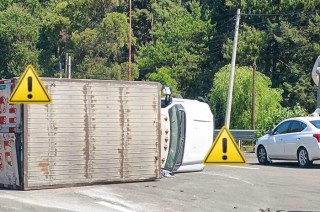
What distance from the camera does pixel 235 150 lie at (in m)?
13.4

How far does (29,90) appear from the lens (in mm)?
14992

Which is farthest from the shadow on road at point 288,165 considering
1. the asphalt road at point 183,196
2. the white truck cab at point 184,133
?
the white truck cab at point 184,133

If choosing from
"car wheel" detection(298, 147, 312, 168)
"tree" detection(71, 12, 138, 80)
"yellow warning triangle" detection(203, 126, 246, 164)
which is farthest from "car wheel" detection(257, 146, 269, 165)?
"tree" detection(71, 12, 138, 80)

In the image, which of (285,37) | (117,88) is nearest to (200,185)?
(117,88)

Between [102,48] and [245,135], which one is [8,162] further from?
[102,48]

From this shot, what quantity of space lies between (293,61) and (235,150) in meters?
52.0

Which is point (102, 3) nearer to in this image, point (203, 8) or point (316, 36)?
point (203, 8)

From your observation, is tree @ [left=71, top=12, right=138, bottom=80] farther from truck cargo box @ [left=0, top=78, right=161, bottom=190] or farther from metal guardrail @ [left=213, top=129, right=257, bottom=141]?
truck cargo box @ [left=0, top=78, right=161, bottom=190]

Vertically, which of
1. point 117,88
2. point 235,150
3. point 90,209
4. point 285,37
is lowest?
point 90,209

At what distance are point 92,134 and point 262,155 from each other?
34.1 feet

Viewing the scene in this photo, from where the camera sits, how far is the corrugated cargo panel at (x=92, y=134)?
1634cm

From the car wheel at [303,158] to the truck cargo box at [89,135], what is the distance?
6814 millimetres

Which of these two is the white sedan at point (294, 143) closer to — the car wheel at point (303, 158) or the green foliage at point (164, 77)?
the car wheel at point (303, 158)

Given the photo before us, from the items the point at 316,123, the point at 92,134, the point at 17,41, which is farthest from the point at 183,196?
the point at 17,41
